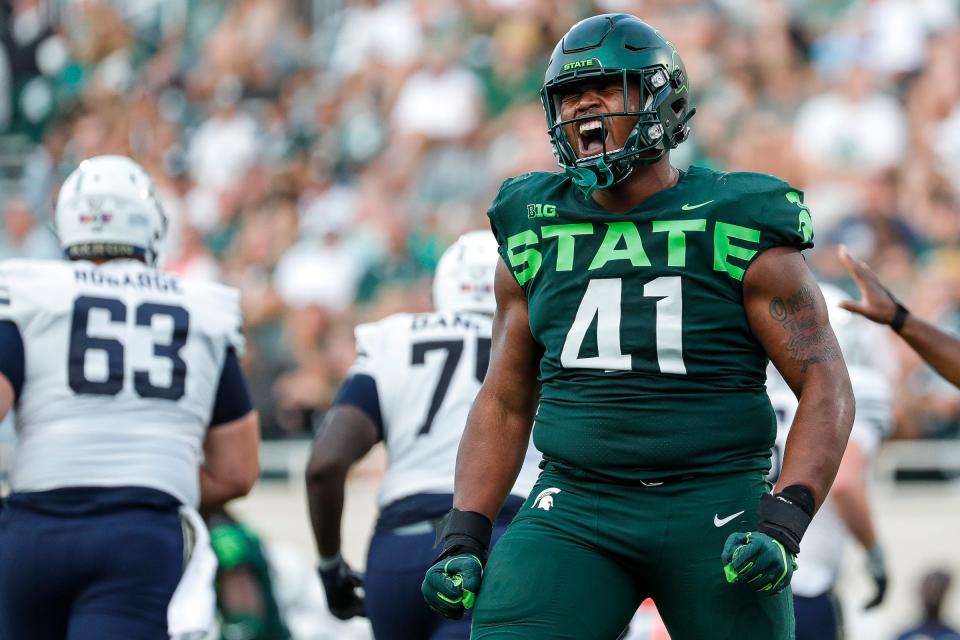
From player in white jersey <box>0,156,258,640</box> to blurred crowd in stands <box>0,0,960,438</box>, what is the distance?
461 cm

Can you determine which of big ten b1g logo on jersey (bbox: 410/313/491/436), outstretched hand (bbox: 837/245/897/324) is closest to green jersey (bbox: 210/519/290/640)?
big ten b1g logo on jersey (bbox: 410/313/491/436)

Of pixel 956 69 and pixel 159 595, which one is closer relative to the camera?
pixel 159 595

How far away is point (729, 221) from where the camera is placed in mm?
3682

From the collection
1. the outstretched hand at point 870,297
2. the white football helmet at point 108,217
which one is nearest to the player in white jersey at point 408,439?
the white football helmet at point 108,217

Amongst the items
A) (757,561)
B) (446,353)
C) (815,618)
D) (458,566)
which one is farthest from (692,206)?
(815,618)

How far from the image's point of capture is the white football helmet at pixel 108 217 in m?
5.24

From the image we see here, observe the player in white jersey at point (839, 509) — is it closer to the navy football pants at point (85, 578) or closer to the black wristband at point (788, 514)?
the black wristband at point (788, 514)

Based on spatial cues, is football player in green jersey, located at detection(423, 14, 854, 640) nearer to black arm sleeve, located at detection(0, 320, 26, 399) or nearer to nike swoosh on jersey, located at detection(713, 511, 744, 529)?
nike swoosh on jersey, located at detection(713, 511, 744, 529)

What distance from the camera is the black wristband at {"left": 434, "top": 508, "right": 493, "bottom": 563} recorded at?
380cm

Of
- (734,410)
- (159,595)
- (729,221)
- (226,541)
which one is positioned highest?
(729,221)

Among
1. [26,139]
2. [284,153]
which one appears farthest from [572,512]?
[26,139]

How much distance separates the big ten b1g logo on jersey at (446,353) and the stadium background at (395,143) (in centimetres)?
427

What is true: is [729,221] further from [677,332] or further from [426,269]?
[426,269]

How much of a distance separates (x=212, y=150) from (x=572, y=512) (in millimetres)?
10969
